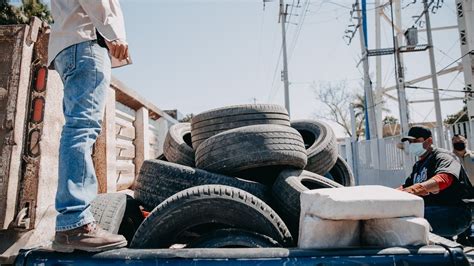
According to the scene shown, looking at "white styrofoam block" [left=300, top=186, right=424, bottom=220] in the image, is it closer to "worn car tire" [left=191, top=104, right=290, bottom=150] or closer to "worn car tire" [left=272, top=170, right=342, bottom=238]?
"worn car tire" [left=272, top=170, right=342, bottom=238]

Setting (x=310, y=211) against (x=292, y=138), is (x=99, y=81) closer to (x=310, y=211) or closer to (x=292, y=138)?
(x=310, y=211)

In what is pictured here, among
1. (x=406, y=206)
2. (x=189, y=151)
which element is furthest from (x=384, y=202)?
(x=189, y=151)

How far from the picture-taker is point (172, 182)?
7.61 feet

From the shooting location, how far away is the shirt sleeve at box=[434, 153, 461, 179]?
3.27m

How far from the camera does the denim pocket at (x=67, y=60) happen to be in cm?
165

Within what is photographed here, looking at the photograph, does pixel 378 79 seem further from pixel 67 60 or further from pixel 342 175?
pixel 67 60

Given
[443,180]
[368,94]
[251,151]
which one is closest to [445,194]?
[443,180]

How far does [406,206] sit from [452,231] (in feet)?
7.57

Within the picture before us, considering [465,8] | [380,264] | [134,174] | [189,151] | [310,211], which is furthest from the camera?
[465,8]

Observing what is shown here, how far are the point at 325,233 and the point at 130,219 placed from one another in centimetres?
138

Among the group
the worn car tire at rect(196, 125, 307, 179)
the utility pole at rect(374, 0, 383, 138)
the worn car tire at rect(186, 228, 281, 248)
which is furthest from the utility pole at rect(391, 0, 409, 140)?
the worn car tire at rect(186, 228, 281, 248)

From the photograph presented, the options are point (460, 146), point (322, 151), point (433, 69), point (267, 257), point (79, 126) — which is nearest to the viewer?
point (267, 257)

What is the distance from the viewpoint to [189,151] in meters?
3.19

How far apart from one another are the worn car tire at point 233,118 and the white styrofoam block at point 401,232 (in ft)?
5.74
